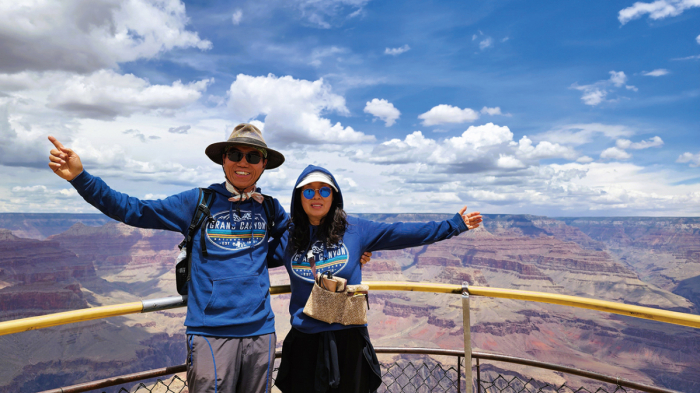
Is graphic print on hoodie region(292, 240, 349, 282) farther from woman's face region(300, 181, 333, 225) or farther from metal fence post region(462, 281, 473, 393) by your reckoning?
metal fence post region(462, 281, 473, 393)

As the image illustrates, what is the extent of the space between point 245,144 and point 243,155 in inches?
3.6

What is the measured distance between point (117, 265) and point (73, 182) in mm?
186172

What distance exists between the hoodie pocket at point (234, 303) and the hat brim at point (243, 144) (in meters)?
1.06

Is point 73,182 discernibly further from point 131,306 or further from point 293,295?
point 293,295

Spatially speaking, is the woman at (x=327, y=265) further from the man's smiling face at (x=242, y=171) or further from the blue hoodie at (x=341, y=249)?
the man's smiling face at (x=242, y=171)

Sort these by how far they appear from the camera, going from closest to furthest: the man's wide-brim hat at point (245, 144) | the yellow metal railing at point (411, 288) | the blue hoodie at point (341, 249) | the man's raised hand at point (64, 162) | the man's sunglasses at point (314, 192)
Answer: the yellow metal railing at point (411, 288), the man's raised hand at point (64, 162), the blue hoodie at point (341, 249), the man's sunglasses at point (314, 192), the man's wide-brim hat at point (245, 144)

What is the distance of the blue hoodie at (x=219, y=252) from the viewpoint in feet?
8.51

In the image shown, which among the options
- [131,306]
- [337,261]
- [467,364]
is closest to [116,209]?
[131,306]

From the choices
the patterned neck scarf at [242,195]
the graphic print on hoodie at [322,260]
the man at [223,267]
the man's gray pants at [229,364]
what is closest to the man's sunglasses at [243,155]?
the man at [223,267]

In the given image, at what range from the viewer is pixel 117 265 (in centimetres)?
15862

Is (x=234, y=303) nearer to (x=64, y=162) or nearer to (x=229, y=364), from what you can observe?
(x=229, y=364)

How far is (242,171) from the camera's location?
3.04 meters

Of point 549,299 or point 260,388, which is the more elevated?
point 549,299

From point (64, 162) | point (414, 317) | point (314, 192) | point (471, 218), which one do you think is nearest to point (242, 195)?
point (314, 192)
